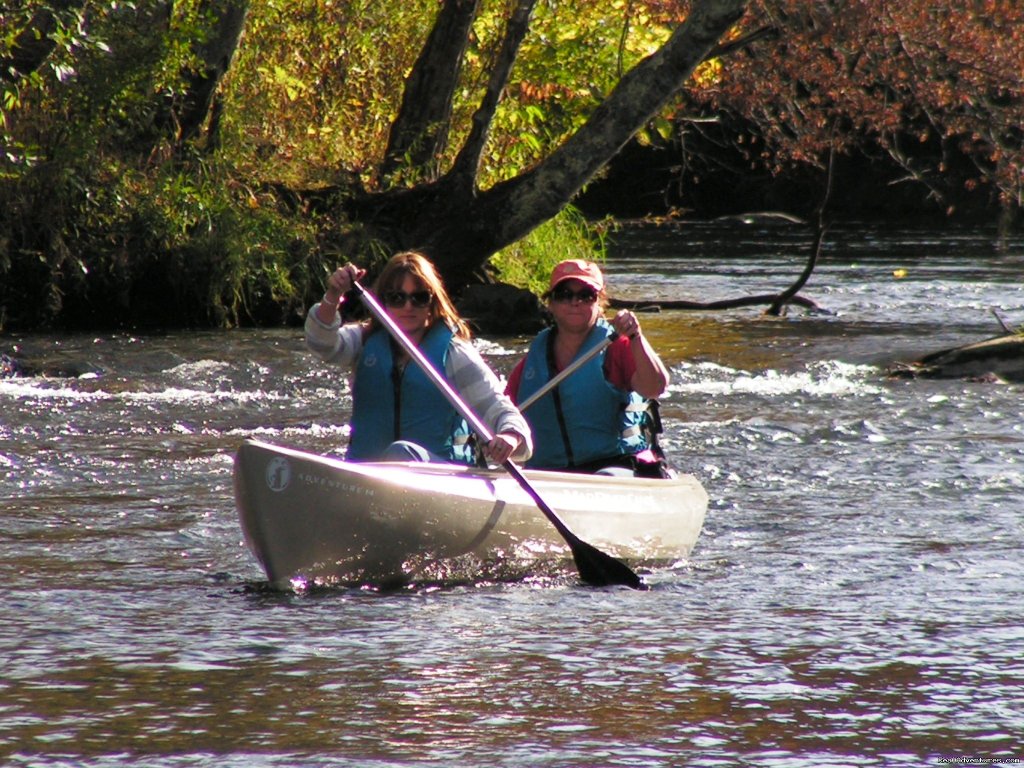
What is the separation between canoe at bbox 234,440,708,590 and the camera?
536 centimetres

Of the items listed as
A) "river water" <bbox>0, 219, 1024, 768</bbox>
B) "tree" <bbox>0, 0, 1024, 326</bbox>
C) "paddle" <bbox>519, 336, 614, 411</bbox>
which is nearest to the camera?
"river water" <bbox>0, 219, 1024, 768</bbox>

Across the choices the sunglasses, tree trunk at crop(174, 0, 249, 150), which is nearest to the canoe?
the sunglasses

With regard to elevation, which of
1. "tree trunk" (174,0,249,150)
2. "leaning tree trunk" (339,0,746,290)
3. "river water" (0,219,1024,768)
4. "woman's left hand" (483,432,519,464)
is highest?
"tree trunk" (174,0,249,150)

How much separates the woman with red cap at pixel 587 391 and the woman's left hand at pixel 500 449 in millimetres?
724

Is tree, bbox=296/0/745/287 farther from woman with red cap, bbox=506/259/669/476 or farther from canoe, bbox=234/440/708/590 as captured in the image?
canoe, bbox=234/440/708/590

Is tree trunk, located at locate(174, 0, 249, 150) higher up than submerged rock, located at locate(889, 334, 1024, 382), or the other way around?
tree trunk, located at locate(174, 0, 249, 150)

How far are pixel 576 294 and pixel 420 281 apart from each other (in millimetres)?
751

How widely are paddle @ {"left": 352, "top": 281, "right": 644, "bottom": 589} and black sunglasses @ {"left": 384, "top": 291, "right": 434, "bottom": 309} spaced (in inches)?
1.9

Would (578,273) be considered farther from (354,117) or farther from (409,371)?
(354,117)

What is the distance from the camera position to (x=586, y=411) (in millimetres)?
6375

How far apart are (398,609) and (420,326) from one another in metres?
0.99

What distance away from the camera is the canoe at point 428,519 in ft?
17.6

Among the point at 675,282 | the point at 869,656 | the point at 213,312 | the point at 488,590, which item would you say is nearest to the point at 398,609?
the point at 488,590

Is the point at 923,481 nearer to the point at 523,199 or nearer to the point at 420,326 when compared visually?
the point at 420,326
